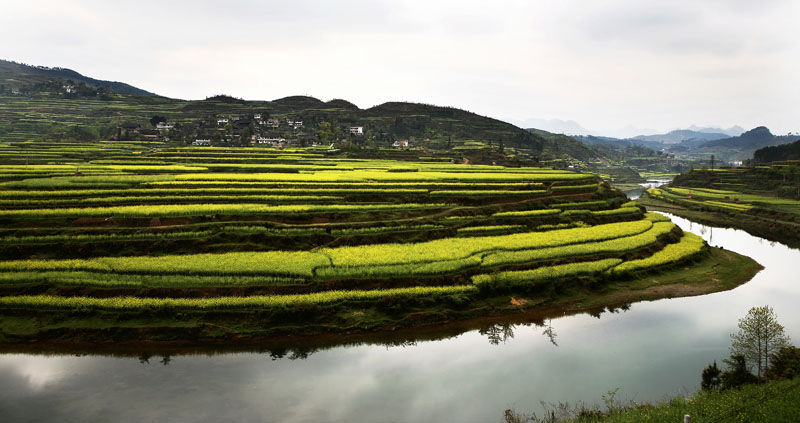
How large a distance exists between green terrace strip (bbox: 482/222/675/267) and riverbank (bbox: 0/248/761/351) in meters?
2.85

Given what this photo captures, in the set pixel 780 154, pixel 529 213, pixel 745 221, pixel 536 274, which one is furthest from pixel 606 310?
pixel 780 154

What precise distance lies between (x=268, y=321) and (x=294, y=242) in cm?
827

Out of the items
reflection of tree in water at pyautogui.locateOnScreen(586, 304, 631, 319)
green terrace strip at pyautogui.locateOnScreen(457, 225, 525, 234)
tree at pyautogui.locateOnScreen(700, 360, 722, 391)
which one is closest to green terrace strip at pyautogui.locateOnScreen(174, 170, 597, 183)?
green terrace strip at pyautogui.locateOnScreen(457, 225, 525, 234)

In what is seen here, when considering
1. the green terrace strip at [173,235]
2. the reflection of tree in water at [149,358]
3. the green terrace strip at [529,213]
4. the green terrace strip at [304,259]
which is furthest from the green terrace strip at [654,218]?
the reflection of tree in water at [149,358]

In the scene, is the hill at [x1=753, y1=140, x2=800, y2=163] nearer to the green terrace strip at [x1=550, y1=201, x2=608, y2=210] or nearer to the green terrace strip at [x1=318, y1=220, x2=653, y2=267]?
the green terrace strip at [x1=550, y1=201, x2=608, y2=210]

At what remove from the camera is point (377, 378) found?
14.9 metres

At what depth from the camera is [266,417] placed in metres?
12.6

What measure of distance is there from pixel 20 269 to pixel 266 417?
17.5 m

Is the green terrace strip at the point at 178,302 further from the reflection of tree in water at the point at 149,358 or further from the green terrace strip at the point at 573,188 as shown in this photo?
the green terrace strip at the point at 573,188

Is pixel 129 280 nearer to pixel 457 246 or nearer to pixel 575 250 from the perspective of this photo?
pixel 457 246

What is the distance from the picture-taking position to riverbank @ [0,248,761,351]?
16703 millimetres

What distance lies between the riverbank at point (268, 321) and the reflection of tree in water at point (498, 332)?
0.58 m

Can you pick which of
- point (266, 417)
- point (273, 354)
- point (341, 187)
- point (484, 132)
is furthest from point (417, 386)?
point (484, 132)

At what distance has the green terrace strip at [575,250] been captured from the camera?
80.5ft
